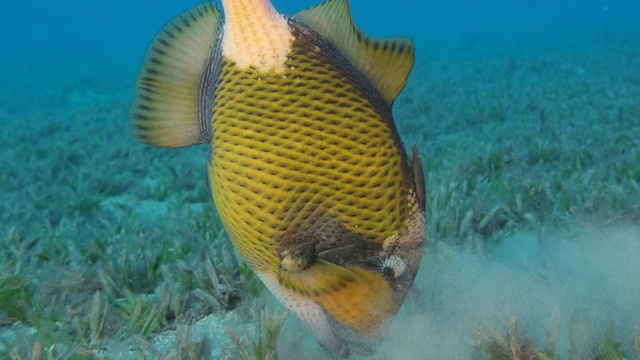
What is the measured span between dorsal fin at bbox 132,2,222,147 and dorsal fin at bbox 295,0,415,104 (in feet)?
0.78

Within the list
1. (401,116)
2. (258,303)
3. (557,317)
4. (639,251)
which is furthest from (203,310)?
(401,116)

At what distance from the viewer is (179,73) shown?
1277 mm

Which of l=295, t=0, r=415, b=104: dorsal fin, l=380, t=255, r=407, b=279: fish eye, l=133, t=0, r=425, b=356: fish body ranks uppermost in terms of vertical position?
l=295, t=0, r=415, b=104: dorsal fin

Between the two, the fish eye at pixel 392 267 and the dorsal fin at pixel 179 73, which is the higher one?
the dorsal fin at pixel 179 73

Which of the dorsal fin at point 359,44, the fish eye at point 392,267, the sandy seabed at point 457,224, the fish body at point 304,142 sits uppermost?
the dorsal fin at point 359,44

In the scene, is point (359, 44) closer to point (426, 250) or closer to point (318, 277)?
point (318, 277)

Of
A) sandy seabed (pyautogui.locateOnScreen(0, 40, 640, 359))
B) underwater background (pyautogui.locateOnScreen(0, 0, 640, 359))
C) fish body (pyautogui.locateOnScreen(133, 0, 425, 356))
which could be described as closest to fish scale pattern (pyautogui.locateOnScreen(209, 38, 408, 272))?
fish body (pyautogui.locateOnScreen(133, 0, 425, 356))

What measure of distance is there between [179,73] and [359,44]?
0.45 metres

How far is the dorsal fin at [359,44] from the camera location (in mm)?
1266

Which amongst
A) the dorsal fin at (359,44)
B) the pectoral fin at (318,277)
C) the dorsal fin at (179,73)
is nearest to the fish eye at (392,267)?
the pectoral fin at (318,277)

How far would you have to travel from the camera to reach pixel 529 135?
588cm

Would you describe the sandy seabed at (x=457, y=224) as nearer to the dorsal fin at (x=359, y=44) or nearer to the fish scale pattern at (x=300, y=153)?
the fish scale pattern at (x=300, y=153)

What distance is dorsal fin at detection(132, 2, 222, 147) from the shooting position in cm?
127

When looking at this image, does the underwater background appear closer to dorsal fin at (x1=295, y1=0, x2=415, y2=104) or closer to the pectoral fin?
dorsal fin at (x1=295, y1=0, x2=415, y2=104)
